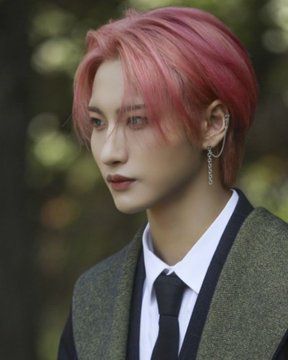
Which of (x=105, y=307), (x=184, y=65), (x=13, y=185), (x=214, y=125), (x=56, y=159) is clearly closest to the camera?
(x=184, y=65)

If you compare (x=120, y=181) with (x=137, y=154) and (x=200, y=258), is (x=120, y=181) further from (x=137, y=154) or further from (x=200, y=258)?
(x=200, y=258)

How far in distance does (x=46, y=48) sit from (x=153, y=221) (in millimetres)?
1996

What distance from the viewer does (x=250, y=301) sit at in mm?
2453

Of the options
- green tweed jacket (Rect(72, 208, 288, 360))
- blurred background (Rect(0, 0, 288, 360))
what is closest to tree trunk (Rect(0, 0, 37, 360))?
blurred background (Rect(0, 0, 288, 360))

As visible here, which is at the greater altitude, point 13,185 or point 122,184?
point 122,184

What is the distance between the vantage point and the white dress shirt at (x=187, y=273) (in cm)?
253

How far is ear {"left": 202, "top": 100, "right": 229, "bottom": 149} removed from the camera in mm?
2512

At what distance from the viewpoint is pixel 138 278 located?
2701 mm

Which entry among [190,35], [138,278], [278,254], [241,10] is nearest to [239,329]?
[278,254]

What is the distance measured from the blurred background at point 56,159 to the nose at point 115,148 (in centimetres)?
176

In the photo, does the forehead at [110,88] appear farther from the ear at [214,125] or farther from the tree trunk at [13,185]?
the tree trunk at [13,185]

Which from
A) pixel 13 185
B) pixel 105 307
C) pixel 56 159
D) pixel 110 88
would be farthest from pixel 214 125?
pixel 56 159

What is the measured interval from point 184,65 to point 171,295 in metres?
0.51

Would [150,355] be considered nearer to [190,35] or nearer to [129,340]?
[129,340]
